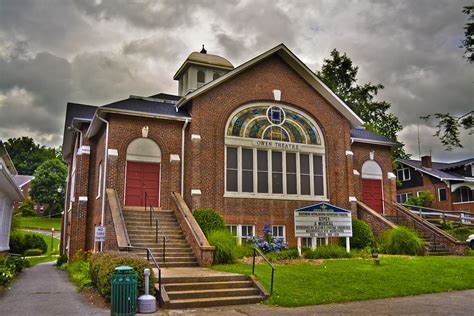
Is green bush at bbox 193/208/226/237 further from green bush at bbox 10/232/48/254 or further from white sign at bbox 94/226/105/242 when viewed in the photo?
green bush at bbox 10/232/48/254

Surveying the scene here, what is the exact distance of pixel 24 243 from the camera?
37594mm

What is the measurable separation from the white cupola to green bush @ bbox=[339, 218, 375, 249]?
12.7 metres

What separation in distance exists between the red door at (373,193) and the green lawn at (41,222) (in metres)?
48.6

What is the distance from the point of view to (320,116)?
22.8m

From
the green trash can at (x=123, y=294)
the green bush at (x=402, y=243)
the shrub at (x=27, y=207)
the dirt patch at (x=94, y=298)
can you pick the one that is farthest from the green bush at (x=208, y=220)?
the shrub at (x=27, y=207)

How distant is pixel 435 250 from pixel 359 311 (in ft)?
37.2

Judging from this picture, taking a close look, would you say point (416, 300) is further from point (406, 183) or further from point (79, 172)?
point (406, 183)

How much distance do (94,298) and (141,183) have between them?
846 centimetres

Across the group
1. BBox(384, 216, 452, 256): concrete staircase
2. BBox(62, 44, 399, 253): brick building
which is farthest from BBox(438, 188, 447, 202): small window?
BBox(384, 216, 452, 256): concrete staircase

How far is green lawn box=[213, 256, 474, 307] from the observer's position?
37.7 feet

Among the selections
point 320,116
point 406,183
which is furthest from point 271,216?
point 406,183

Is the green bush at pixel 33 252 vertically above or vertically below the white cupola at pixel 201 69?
below

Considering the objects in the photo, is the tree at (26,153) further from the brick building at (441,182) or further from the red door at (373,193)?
the red door at (373,193)

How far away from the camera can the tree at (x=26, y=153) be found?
296ft
